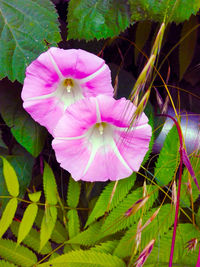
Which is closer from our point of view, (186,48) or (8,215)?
(8,215)

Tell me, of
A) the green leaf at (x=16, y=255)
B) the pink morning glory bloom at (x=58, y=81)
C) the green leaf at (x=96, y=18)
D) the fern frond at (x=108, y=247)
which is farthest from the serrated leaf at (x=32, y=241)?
the green leaf at (x=96, y=18)

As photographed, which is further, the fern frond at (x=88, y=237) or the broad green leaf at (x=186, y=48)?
the broad green leaf at (x=186, y=48)

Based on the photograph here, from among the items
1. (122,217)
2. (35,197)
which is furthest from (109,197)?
(35,197)

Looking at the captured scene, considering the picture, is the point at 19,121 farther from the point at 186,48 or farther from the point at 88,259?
the point at 186,48

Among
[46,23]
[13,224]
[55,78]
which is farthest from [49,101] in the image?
[13,224]

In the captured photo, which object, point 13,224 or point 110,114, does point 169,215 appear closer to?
point 110,114

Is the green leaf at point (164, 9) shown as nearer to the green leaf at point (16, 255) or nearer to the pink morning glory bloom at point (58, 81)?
the pink morning glory bloom at point (58, 81)

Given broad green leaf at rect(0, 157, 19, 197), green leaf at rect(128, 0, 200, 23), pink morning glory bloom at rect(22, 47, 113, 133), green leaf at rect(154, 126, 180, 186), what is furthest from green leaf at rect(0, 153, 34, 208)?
green leaf at rect(128, 0, 200, 23)
